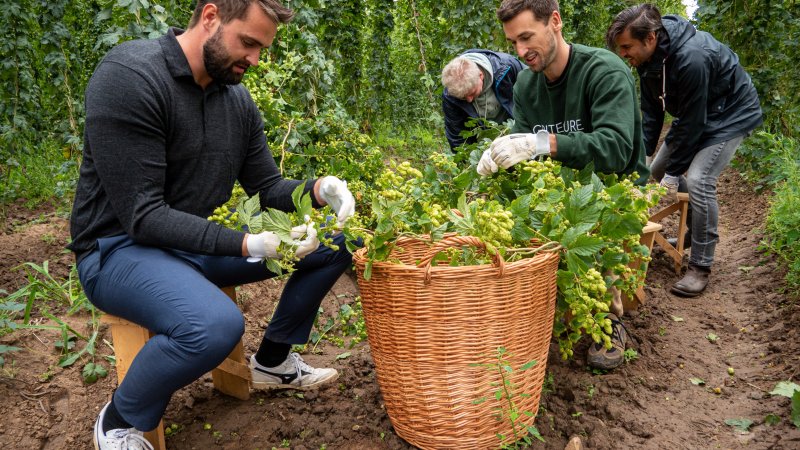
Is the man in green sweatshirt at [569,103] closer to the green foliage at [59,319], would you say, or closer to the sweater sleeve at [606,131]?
the sweater sleeve at [606,131]

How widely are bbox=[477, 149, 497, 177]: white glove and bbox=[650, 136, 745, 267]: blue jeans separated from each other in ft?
A: 5.56

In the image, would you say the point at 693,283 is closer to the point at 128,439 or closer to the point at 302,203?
the point at 302,203

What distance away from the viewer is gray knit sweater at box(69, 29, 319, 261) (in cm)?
165

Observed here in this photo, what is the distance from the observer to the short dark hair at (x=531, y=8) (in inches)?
89.0

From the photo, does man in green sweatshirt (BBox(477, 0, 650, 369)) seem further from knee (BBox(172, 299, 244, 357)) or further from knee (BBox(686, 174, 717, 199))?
knee (BBox(172, 299, 244, 357))

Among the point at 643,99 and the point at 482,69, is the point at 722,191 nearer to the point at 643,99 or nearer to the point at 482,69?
the point at 643,99

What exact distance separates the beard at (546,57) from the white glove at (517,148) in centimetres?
42

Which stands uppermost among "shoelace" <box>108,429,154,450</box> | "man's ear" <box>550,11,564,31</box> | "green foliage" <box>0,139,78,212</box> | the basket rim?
"man's ear" <box>550,11,564,31</box>

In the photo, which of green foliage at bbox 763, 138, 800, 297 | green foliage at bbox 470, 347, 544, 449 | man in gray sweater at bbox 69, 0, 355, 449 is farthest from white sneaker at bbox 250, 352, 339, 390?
green foliage at bbox 763, 138, 800, 297

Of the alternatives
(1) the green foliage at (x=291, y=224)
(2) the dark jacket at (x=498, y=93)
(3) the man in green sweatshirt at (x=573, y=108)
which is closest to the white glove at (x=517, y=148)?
(3) the man in green sweatshirt at (x=573, y=108)

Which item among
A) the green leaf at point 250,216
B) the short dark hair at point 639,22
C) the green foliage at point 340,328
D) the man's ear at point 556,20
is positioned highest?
the man's ear at point 556,20

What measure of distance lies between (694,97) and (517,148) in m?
1.54

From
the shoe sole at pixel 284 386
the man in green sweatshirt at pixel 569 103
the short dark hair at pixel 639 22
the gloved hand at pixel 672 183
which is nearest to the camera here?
the man in green sweatshirt at pixel 569 103

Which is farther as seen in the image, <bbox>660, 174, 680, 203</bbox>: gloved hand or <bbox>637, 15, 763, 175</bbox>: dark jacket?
<bbox>660, 174, 680, 203</bbox>: gloved hand
